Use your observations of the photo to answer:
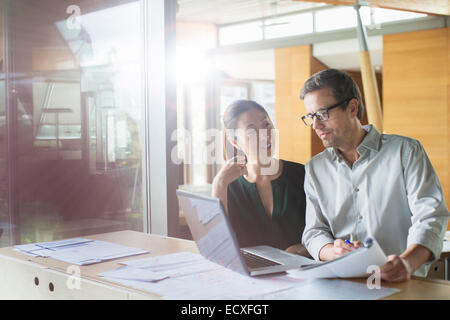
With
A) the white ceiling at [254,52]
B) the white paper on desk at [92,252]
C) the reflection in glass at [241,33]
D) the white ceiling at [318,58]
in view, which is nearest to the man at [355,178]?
the white paper on desk at [92,252]

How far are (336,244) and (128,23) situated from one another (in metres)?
2.55

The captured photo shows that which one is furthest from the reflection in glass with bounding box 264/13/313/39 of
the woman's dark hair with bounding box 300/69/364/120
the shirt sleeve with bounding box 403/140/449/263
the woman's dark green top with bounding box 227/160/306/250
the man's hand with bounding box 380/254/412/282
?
the man's hand with bounding box 380/254/412/282

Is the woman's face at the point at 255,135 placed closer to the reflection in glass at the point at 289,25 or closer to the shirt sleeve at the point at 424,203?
the shirt sleeve at the point at 424,203

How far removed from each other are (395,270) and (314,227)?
539 mm

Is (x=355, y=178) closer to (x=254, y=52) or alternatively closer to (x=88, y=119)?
(x=88, y=119)

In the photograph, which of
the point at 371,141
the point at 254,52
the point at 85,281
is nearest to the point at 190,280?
the point at 85,281

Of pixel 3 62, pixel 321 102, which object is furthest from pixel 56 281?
pixel 3 62

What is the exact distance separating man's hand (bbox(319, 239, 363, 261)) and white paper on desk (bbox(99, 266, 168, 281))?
0.56m

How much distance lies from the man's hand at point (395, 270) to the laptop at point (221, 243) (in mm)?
281

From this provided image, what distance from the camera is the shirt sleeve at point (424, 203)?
66.6 inches

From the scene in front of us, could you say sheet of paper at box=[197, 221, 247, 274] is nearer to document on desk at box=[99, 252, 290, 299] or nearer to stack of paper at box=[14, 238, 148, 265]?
document on desk at box=[99, 252, 290, 299]

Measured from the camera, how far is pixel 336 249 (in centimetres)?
168

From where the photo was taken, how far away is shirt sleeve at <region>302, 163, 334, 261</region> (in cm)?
191

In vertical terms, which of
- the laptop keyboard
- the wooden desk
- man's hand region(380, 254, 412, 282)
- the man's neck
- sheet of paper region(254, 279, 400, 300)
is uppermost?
the man's neck
